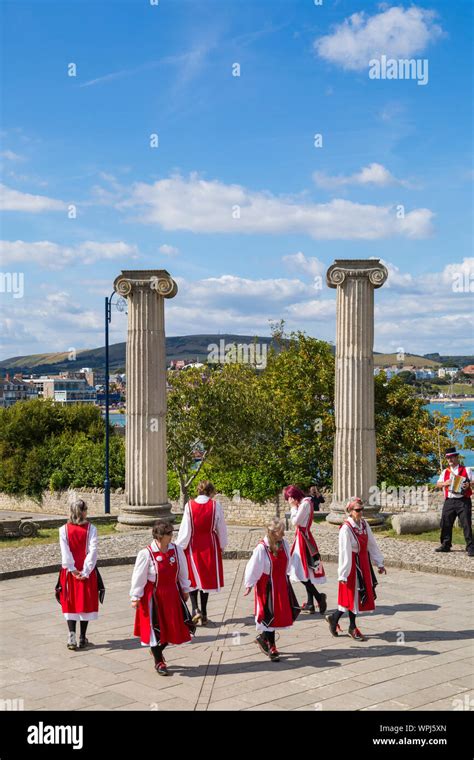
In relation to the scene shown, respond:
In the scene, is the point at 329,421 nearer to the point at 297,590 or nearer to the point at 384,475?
the point at 384,475

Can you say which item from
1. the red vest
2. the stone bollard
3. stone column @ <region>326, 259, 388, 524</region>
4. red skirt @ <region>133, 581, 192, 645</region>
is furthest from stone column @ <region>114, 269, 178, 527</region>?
red skirt @ <region>133, 581, 192, 645</region>

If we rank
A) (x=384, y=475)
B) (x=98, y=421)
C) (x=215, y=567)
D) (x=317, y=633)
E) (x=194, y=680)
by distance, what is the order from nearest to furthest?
(x=194, y=680) → (x=317, y=633) → (x=215, y=567) → (x=384, y=475) → (x=98, y=421)

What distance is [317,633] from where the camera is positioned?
1029 centimetres

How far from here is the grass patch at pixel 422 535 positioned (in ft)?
55.5

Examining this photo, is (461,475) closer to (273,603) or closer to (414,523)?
(414,523)

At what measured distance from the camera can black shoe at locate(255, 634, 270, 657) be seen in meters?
9.21

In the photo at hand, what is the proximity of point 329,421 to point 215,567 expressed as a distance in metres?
21.6

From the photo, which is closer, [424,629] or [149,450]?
[424,629]

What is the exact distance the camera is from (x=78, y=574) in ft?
31.4

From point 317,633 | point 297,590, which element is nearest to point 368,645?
point 317,633

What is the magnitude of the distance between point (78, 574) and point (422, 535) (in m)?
9.69

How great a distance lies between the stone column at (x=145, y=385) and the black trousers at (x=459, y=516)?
601cm

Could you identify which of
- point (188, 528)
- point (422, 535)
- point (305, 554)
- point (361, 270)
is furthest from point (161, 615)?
point (361, 270)

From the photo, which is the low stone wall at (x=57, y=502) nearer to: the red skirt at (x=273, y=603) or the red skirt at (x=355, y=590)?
the red skirt at (x=355, y=590)
